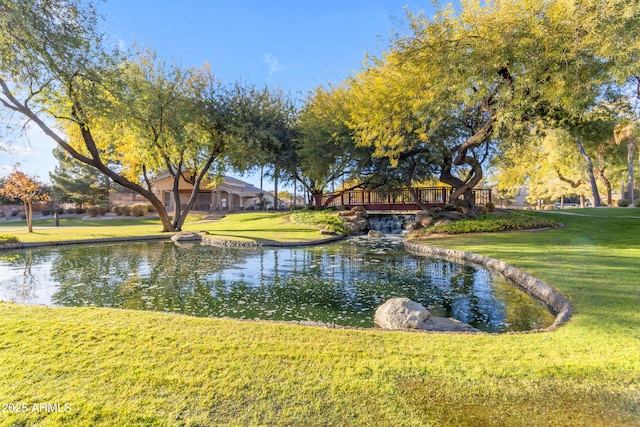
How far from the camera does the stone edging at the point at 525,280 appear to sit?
4508mm

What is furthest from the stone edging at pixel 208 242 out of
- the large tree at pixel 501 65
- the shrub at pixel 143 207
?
the shrub at pixel 143 207

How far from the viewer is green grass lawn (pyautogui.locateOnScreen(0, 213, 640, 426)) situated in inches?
87.8

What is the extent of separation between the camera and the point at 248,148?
1858cm

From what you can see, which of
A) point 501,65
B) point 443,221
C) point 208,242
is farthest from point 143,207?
point 501,65

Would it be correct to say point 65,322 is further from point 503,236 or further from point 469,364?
point 503,236

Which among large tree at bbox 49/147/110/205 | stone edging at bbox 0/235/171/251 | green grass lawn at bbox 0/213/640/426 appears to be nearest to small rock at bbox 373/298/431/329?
green grass lawn at bbox 0/213/640/426

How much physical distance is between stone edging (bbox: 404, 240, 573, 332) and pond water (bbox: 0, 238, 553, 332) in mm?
200

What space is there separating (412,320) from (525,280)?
3538 mm

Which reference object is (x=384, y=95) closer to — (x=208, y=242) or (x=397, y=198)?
(x=208, y=242)

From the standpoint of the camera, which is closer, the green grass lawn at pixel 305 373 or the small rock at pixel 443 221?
the green grass lawn at pixel 305 373

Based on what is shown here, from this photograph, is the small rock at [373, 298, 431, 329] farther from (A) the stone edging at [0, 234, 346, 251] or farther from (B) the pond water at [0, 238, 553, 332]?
(A) the stone edging at [0, 234, 346, 251]

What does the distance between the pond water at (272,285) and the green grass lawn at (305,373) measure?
131cm

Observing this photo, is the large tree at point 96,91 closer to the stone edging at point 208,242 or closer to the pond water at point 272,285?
the stone edging at point 208,242

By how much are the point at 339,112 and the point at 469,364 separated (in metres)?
17.5
